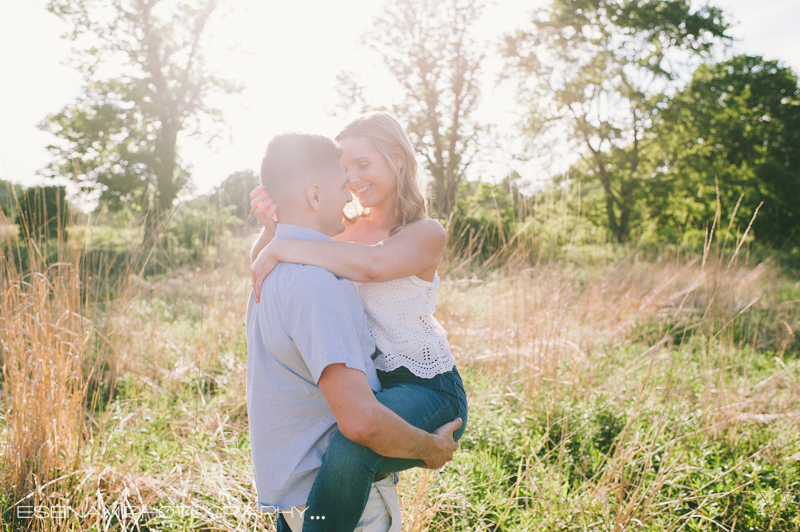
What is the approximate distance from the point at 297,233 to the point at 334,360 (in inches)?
16.4

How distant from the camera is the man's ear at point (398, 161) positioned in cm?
186

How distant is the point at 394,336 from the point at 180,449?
1.96 meters

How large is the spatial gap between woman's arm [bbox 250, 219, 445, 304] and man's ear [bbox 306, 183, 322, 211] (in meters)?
0.11

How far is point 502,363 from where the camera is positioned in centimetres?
398

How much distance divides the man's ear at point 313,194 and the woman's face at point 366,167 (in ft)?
1.61

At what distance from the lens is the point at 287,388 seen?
4.01 feet

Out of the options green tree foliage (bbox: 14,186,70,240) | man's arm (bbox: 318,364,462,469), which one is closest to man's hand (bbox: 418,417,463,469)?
man's arm (bbox: 318,364,462,469)

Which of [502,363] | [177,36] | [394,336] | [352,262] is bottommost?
[502,363]

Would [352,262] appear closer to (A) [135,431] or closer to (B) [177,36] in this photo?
(A) [135,431]

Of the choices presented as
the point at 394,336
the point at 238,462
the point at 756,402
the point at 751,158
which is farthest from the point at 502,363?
the point at 751,158

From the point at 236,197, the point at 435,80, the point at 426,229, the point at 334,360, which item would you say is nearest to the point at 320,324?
the point at 334,360

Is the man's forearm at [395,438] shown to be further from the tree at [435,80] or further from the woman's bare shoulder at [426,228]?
the tree at [435,80]

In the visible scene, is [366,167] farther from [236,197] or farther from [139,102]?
[139,102]

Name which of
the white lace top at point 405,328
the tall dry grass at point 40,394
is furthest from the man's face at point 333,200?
the tall dry grass at point 40,394
